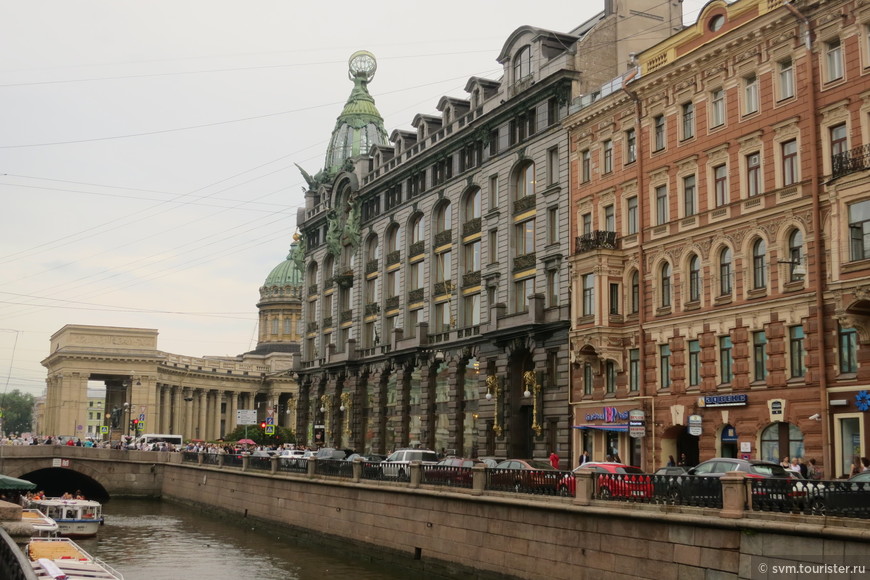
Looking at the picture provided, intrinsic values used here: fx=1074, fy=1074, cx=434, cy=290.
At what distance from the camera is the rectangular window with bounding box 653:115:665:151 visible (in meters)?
47.9

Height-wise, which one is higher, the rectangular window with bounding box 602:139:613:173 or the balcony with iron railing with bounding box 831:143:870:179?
the rectangular window with bounding box 602:139:613:173

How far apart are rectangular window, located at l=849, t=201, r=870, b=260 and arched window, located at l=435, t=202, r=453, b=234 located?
34.3 m

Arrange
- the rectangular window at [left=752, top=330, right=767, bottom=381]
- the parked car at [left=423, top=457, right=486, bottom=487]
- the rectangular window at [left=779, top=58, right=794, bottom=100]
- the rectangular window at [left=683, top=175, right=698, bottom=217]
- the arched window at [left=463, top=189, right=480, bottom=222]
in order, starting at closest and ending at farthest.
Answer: the parked car at [left=423, top=457, right=486, bottom=487] < the rectangular window at [left=779, top=58, right=794, bottom=100] < the rectangular window at [left=752, top=330, right=767, bottom=381] < the rectangular window at [left=683, top=175, right=698, bottom=217] < the arched window at [left=463, top=189, right=480, bottom=222]

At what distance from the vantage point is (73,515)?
55.0m

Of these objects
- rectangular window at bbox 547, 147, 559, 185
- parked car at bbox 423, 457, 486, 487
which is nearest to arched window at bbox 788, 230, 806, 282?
parked car at bbox 423, 457, 486, 487

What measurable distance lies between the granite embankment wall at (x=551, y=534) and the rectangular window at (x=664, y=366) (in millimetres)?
12395

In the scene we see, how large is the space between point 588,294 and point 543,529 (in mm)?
21244

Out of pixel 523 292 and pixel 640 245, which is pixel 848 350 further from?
pixel 523 292

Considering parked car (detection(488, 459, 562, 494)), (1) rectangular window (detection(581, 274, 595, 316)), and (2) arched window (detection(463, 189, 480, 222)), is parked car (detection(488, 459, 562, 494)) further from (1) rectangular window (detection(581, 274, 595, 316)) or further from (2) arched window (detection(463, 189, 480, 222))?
(2) arched window (detection(463, 189, 480, 222))

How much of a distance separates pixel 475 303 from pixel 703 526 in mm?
40001

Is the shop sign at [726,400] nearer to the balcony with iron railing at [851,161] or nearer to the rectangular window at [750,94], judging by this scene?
the balcony with iron railing at [851,161]

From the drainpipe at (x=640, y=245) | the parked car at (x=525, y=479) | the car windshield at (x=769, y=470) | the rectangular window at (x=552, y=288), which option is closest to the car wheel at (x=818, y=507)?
the car windshield at (x=769, y=470)

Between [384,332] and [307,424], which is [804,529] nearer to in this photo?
[384,332]

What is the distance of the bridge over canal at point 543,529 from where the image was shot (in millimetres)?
23469
